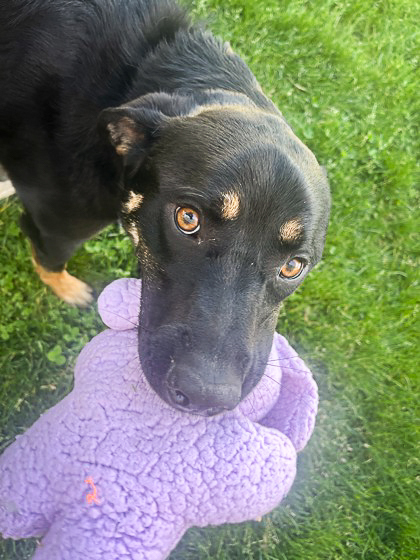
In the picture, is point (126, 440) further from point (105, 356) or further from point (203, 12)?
point (203, 12)

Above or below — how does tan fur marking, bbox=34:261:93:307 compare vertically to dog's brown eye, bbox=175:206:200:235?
below

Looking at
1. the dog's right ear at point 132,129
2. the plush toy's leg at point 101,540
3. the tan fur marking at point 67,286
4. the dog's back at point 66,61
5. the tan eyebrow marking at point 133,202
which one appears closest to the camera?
the plush toy's leg at point 101,540

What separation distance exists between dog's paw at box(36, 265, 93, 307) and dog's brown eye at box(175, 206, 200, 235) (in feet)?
5.37

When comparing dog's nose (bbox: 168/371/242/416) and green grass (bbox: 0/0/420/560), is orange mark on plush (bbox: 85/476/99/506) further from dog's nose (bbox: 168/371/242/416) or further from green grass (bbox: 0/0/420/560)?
green grass (bbox: 0/0/420/560)

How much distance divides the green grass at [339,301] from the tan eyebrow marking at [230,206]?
195 cm

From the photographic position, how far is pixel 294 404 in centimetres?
278

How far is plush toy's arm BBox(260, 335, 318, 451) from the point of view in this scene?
2.69 m

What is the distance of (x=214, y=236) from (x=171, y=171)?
0.37 metres

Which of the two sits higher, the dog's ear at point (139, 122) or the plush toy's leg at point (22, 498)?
the dog's ear at point (139, 122)

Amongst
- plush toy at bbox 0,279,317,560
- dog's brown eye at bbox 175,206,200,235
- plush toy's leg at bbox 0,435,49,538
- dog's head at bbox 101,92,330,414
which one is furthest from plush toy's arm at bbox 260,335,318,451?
plush toy's leg at bbox 0,435,49,538

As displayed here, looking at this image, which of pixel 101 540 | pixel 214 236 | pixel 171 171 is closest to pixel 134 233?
pixel 171 171

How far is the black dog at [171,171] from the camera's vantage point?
234 centimetres

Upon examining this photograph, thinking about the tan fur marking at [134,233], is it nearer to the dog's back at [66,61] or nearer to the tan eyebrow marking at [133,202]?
the tan eyebrow marking at [133,202]

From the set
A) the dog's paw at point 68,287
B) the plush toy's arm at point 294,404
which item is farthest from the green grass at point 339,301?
the plush toy's arm at point 294,404
